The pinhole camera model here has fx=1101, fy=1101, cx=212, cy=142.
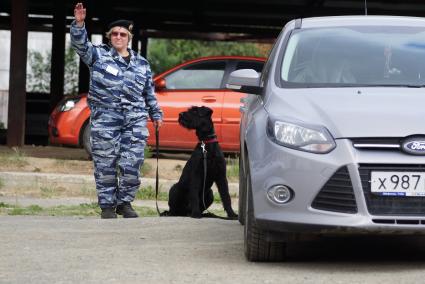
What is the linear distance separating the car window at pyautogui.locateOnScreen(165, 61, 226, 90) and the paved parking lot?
22.4 ft

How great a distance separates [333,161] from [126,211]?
390cm

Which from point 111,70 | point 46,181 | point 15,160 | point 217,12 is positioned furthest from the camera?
point 217,12

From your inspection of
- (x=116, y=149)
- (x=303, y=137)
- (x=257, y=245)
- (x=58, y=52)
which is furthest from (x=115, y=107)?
(x=58, y=52)

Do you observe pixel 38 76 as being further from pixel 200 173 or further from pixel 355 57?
pixel 355 57

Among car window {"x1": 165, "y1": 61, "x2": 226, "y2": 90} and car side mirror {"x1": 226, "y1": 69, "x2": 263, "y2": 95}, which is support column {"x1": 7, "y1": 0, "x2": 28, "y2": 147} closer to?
car window {"x1": 165, "y1": 61, "x2": 226, "y2": 90}

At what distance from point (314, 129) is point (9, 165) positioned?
8708mm

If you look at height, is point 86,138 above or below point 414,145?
below

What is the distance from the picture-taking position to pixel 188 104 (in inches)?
618

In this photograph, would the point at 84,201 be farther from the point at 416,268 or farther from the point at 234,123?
the point at 416,268

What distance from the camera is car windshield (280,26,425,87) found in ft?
24.3

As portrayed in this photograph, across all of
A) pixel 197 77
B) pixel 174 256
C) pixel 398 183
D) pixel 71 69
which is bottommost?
pixel 71 69

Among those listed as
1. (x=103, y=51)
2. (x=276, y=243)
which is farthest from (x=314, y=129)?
(x=103, y=51)

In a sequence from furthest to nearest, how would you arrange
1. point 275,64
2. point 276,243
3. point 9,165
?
1. point 9,165
2. point 275,64
3. point 276,243

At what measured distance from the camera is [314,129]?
258 inches
